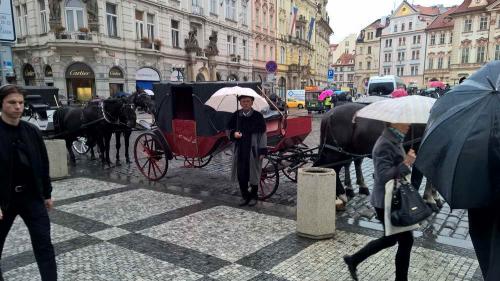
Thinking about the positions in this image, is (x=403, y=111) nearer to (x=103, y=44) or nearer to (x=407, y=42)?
(x=103, y=44)

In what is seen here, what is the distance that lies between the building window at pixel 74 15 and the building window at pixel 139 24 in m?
4.06

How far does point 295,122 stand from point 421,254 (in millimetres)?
3732

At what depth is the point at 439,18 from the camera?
70.4m

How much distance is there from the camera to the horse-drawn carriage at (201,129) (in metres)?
7.16

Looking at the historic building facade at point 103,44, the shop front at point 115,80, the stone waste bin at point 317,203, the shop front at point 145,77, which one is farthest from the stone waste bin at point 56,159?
the shop front at point 145,77

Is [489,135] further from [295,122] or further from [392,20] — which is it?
[392,20]

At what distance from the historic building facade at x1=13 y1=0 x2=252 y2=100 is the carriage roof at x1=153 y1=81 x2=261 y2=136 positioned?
17.8m

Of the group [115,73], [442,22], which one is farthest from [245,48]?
[442,22]

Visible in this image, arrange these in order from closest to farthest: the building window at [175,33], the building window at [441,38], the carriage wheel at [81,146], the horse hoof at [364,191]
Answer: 1. the horse hoof at [364,191]
2. the carriage wheel at [81,146]
3. the building window at [175,33]
4. the building window at [441,38]

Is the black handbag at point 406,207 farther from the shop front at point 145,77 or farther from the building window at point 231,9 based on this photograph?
the building window at point 231,9

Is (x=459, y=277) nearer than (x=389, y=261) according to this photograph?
Yes

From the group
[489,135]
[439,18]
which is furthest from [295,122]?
[439,18]

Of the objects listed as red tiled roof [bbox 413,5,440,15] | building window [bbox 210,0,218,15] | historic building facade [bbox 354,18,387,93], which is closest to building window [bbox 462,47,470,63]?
red tiled roof [bbox 413,5,440,15]

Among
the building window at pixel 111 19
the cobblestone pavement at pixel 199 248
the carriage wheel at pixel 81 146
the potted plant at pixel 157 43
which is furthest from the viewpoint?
the potted plant at pixel 157 43
